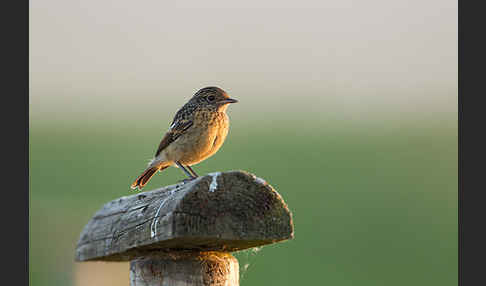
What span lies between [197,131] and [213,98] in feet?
1.41

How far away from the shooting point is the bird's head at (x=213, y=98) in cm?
538

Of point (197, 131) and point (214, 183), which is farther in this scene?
point (197, 131)

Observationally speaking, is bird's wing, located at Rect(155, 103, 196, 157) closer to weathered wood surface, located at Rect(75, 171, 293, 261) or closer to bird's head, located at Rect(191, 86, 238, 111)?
bird's head, located at Rect(191, 86, 238, 111)

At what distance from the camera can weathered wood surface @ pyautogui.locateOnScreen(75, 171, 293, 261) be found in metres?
2.94

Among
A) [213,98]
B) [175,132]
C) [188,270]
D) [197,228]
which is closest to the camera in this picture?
[197,228]

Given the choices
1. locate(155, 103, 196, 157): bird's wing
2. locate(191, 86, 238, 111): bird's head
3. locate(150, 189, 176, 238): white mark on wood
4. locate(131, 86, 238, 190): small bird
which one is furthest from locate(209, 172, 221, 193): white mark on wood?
locate(191, 86, 238, 111): bird's head

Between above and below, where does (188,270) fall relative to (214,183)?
below

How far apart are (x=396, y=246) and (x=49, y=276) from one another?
3.87m

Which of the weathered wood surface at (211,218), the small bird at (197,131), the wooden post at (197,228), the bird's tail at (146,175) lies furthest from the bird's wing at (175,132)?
the weathered wood surface at (211,218)

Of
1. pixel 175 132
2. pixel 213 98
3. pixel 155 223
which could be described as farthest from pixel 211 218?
pixel 213 98

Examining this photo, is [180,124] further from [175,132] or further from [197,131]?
[197,131]

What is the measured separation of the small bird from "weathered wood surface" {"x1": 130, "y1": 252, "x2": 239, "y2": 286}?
6.08 feet

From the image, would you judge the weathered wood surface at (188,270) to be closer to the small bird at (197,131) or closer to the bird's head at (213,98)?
the small bird at (197,131)

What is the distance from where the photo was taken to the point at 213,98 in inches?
215
